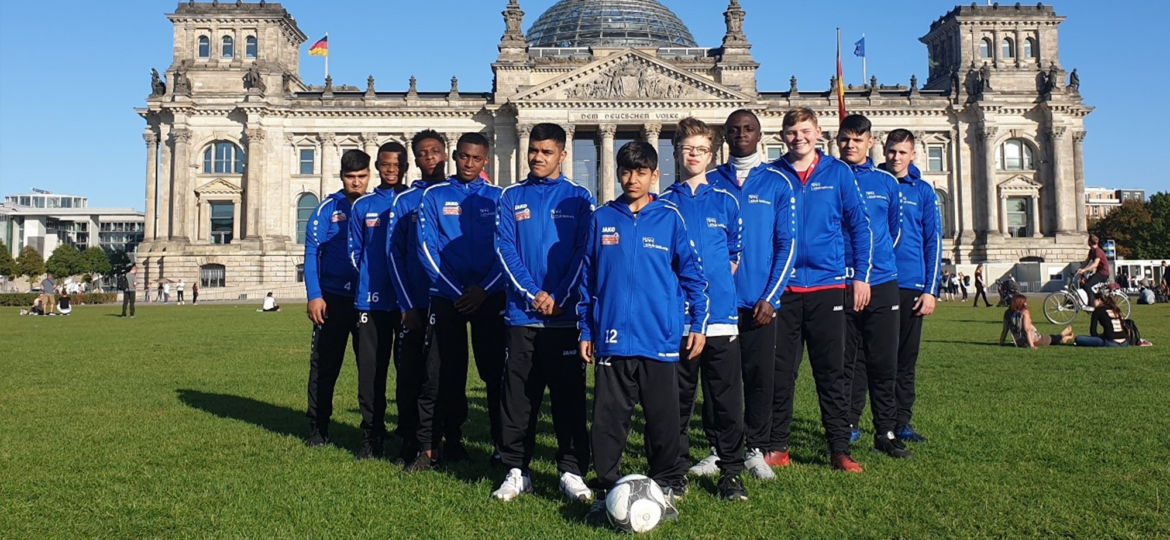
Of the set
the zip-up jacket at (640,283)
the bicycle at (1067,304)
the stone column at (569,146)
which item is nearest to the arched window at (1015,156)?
the stone column at (569,146)

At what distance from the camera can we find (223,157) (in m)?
63.9

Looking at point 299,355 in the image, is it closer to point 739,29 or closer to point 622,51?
point 622,51

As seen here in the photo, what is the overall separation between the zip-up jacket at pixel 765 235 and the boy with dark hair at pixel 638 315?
103 cm

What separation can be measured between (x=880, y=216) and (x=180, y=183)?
63.6 m

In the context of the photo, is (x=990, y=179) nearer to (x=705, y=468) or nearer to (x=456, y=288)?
(x=705, y=468)

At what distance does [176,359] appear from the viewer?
1584 centimetres

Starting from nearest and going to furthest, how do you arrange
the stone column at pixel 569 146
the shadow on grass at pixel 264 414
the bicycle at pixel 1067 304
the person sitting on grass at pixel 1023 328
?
1. the shadow on grass at pixel 264 414
2. the person sitting on grass at pixel 1023 328
3. the bicycle at pixel 1067 304
4. the stone column at pixel 569 146

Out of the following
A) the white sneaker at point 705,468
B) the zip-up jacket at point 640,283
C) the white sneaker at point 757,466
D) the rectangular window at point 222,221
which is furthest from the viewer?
the rectangular window at point 222,221

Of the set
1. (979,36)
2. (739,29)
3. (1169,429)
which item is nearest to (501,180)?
(739,29)

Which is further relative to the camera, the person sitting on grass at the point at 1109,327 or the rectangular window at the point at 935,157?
the rectangular window at the point at 935,157

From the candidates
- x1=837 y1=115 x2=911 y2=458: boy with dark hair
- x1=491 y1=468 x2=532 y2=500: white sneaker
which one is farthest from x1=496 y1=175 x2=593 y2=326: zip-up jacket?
x1=837 y1=115 x2=911 y2=458: boy with dark hair

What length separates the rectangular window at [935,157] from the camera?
66.2 metres

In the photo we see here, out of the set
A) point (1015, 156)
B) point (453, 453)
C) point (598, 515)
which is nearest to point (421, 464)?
point (453, 453)

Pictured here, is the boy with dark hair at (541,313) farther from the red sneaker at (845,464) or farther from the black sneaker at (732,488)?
the red sneaker at (845,464)
